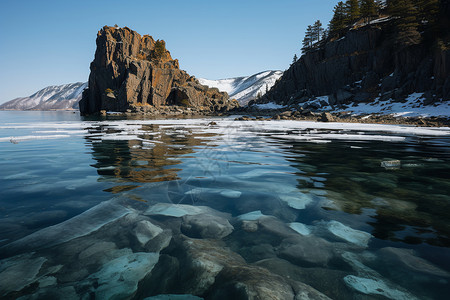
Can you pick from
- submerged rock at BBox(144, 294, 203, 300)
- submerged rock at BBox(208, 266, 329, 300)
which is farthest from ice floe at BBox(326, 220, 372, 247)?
submerged rock at BBox(144, 294, 203, 300)

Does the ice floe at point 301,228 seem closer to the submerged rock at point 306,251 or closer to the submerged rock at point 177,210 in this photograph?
the submerged rock at point 306,251

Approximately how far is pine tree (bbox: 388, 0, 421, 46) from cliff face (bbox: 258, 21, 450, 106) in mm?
1937

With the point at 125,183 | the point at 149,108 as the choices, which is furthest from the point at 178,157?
the point at 149,108

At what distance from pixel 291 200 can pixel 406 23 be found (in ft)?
200

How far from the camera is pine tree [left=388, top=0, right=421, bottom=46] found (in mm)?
43469

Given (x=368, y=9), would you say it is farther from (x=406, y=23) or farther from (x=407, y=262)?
(x=407, y=262)

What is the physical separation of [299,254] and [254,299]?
96 centimetres

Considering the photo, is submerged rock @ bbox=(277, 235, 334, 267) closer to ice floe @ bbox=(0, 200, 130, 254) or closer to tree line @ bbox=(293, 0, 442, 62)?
ice floe @ bbox=(0, 200, 130, 254)

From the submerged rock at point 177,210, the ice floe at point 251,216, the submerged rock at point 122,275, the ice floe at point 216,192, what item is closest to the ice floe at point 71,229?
the submerged rock at point 177,210

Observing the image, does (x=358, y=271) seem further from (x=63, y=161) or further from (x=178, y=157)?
(x=63, y=161)

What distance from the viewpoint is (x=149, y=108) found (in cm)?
7212

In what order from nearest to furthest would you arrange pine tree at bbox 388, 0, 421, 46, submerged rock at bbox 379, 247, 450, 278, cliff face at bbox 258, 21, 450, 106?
submerged rock at bbox 379, 247, 450, 278
cliff face at bbox 258, 21, 450, 106
pine tree at bbox 388, 0, 421, 46

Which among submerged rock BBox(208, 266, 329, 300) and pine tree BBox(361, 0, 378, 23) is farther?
pine tree BBox(361, 0, 378, 23)

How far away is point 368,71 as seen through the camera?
51219 mm
